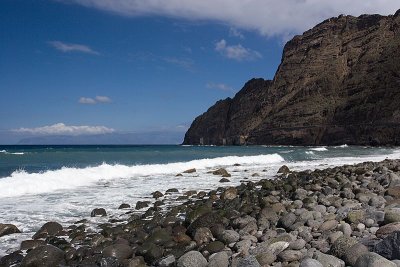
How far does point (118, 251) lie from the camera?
761cm

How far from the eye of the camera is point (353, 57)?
95.1 metres

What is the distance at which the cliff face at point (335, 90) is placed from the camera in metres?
80.1

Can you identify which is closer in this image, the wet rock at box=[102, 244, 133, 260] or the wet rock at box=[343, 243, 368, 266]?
the wet rock at box=[343, 243, 368, 266]

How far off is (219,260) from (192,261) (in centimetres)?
47

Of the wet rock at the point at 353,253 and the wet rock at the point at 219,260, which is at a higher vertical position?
the wet rock at the point at 353,253

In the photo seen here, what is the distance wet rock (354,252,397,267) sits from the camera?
5.45 metres

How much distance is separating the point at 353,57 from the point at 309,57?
1068 cm

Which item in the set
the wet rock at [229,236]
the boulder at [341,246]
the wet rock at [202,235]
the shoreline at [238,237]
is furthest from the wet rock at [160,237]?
the boulder at [341,246]

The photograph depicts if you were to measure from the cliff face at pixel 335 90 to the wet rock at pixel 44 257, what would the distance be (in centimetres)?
7603

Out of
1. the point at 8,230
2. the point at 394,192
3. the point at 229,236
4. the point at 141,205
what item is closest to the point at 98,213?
the point at 141,205

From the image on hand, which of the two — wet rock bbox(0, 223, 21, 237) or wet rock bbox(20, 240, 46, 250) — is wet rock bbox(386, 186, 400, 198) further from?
wet rock bbox(0, 223, 21, 237)

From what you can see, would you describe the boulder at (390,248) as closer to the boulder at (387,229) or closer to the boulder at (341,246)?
the boulder at (341,246)

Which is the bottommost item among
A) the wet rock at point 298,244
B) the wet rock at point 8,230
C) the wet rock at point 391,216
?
the wet rock at point 8,230

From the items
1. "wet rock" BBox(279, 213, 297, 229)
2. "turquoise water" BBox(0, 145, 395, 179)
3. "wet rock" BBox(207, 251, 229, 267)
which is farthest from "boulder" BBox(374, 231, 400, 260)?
"turquoise water" BBox(0, 145, 395, 179)
